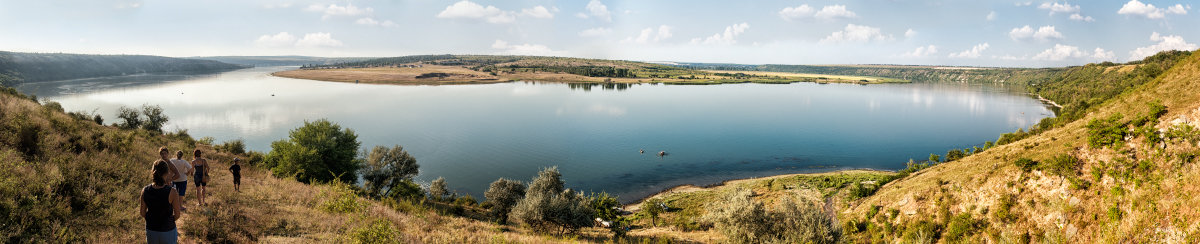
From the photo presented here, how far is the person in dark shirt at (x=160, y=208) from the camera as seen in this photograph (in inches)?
298

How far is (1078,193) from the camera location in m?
16.9

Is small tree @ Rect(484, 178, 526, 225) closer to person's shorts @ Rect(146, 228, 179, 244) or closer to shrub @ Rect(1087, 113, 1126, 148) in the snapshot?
person's shorts @ Rect(146, 228, 179, 244)

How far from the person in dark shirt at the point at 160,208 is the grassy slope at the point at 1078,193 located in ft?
71.3

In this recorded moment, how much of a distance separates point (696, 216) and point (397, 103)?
95.2 m

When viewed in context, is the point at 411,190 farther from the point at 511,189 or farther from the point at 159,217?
the point at 159,217

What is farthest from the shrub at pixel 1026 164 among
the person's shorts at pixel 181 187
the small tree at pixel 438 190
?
the small tree at pixel 438 190

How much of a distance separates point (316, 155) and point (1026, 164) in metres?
41.4

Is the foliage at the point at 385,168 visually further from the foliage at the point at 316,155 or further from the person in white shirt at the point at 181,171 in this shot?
the person in white shirt at the point at 181,171

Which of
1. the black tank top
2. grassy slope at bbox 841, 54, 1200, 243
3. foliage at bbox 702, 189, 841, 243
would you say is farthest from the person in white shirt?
grassy slope at bbox 841, 54, 1200, 243

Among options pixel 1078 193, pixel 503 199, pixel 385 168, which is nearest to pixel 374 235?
pixel 503 199

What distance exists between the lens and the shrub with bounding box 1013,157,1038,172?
761 inches

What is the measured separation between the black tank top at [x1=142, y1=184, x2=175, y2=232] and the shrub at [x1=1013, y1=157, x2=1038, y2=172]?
96.3 ft

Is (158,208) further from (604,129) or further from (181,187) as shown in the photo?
(604,129)

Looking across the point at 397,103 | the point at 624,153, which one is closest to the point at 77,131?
the point at 624,153
